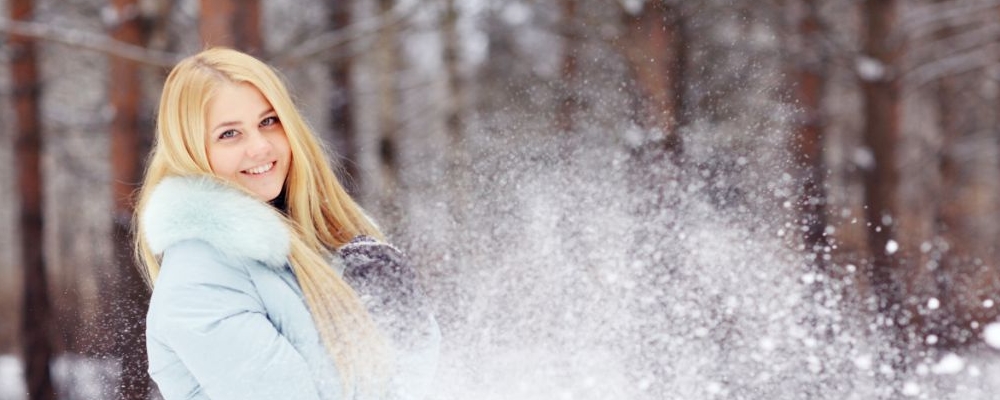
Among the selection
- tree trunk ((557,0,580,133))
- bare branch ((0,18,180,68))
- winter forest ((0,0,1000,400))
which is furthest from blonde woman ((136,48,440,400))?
tree trunk ((557,0,580,133))

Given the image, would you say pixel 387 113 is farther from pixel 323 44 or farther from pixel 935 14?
pixel 935 14

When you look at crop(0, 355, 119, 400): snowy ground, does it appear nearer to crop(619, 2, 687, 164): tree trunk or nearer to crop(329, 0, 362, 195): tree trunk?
crop(329, 0, 362, 195): tree trunk

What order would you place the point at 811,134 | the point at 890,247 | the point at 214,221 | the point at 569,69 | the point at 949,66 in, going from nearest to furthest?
Result: the point at 214,221
the point at 890,247
the point at 811,134
the point at 949,66
the point at 569,69

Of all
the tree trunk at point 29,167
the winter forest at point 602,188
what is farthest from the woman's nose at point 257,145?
the tree trunk at point 29,167

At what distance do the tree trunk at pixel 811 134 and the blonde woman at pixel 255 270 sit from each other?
558cm

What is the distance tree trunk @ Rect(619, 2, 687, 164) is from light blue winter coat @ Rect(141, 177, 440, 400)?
7369mm

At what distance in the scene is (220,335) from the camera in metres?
1.69

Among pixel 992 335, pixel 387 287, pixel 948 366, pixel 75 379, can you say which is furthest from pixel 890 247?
pixel 387 287

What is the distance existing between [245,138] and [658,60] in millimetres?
7810

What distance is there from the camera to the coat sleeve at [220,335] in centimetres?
170

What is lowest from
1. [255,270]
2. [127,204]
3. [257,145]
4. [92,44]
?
[255,270]

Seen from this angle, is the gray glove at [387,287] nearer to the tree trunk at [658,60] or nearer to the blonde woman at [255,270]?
the blonde woman at [255,270]

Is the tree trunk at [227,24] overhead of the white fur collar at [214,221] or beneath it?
overhead

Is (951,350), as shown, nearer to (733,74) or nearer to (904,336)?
(904,336)
